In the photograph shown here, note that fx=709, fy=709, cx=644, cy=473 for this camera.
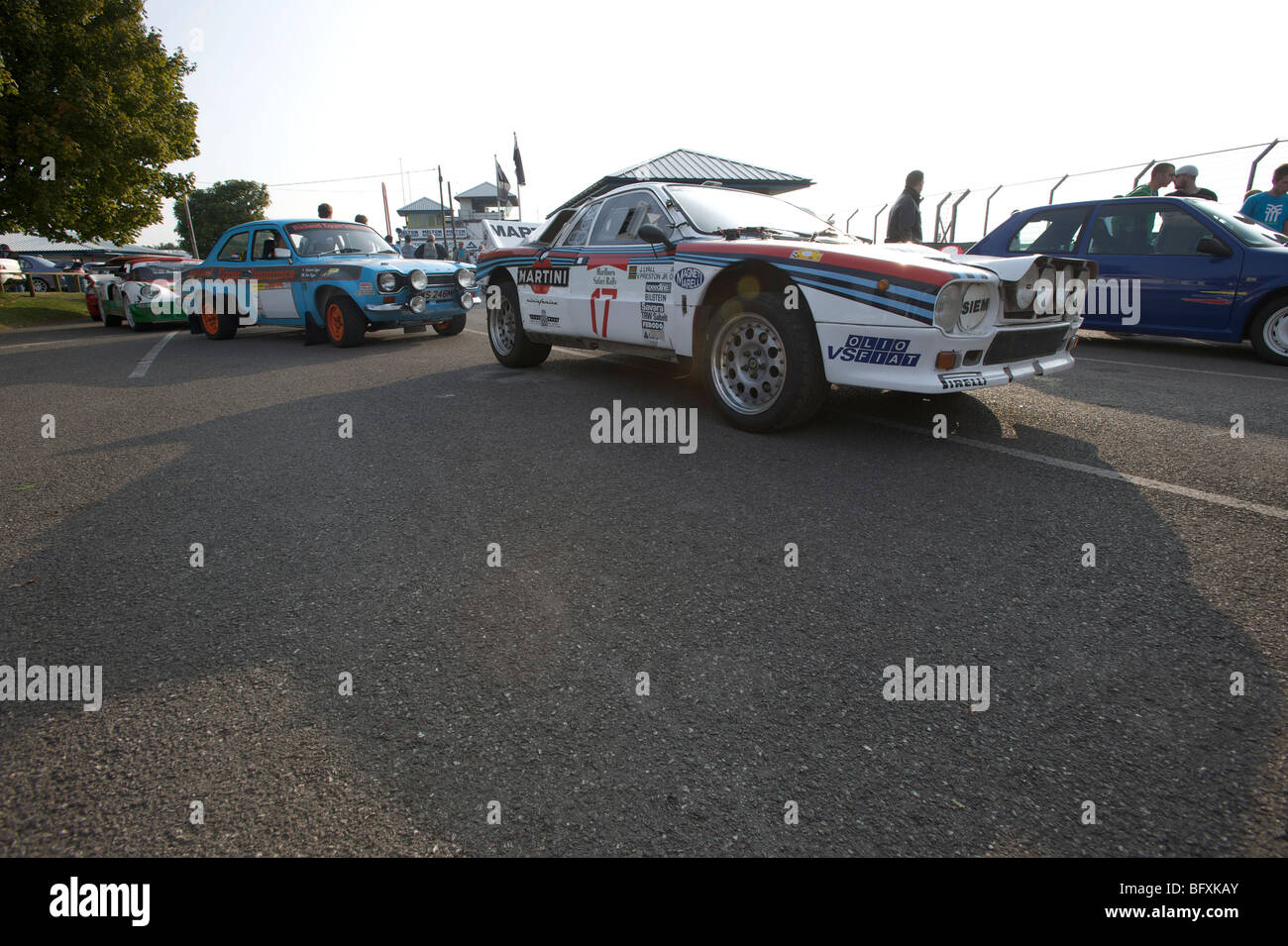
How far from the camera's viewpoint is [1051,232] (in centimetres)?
805

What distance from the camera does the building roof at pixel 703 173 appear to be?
24.8 meters

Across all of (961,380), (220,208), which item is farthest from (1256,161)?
(220,208)

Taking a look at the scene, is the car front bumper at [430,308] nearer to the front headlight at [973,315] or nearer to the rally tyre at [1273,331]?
the front headlight at [973,315]

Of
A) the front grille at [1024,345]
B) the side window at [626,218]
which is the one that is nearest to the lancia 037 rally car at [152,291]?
the side window at [626,218]

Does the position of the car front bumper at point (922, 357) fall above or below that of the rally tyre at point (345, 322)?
below

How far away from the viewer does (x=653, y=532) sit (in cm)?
311

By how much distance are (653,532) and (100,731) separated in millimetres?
1977

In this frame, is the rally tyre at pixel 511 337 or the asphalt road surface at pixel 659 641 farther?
the rally tyre at pixel 511 337

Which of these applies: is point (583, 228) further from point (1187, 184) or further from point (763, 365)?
point (1187, 184)

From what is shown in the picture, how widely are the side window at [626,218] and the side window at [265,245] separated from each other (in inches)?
245
